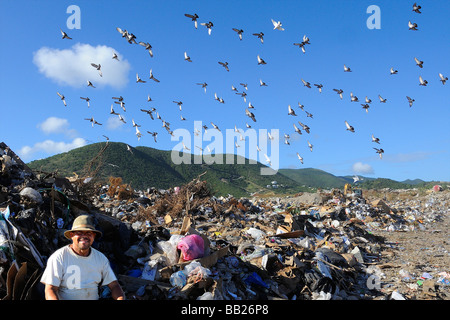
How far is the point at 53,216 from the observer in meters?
4.15

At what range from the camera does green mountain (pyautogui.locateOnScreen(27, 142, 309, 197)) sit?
147 ft

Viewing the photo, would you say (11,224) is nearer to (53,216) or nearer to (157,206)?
(53,216)

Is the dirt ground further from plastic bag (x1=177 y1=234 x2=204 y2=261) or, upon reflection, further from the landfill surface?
plastic bag (x1=177 y1=234 x2=204 y2=261)

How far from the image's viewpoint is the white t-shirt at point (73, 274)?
278 cm

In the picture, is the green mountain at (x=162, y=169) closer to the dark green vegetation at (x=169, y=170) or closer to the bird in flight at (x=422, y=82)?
the dark green vegetation at (x=169, y=170)

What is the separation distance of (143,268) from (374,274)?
4.35m

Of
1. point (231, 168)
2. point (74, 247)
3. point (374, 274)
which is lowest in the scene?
point (374, 274)

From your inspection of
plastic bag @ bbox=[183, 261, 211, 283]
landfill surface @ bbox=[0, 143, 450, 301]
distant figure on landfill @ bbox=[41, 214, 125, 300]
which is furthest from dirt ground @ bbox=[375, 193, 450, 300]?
distant figure on landfill @ bbox=[41, 214, 125, 300]

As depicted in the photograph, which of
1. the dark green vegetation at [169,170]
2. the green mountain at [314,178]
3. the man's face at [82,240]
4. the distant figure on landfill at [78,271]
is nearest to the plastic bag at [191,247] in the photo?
the distant figure on landfill at [78,271]

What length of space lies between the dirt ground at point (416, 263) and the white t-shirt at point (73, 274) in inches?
174

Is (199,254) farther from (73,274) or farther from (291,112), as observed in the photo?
(291,112)

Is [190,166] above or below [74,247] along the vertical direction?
above
